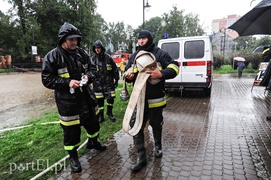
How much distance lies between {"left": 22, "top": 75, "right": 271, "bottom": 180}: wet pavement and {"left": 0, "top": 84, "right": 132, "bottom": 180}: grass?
15.1 inches

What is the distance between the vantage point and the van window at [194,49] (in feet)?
25.7

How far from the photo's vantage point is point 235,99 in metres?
8.09

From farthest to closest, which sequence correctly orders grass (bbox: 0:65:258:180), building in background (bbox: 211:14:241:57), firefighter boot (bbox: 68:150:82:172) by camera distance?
building in background (bbox: 211:14:241:57)
grass (bbox: 0:65:258:180)
firefighter boot (bbox: 68:150:82:172)

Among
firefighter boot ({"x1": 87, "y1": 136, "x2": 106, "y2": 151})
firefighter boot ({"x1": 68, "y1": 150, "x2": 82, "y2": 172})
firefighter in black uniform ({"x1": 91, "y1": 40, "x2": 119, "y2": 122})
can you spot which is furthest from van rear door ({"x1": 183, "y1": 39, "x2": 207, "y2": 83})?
firefighter boot ({"x1": 68, "y1": 150, "x2": 82, "y2": 172})

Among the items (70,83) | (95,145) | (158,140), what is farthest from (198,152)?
(70,83)

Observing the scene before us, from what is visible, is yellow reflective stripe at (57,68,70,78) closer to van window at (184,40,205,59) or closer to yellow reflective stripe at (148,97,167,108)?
yellow reflective stripe at (148,97,167,108)

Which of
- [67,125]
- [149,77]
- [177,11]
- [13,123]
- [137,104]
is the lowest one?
[13,123]

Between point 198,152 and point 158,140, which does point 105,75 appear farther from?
point 198,152

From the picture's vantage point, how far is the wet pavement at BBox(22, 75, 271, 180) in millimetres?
2957

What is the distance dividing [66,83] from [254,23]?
4.82 meters

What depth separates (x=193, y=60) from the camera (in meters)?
7.91

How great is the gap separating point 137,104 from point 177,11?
94.5 ft

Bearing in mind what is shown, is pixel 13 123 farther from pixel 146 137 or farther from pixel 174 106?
pixel 174 106

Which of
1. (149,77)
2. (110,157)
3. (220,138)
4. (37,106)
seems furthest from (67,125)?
(37,106)
